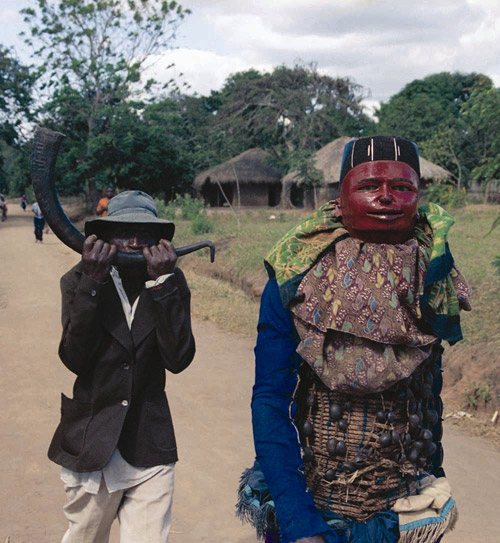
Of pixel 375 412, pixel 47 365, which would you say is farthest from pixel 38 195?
pixel 47 365

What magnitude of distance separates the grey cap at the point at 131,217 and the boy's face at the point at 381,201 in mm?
802

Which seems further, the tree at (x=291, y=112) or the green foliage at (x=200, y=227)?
the tree at (x=291, y=112)

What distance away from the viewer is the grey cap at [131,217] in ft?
7.69

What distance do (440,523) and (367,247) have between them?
0.79 metres

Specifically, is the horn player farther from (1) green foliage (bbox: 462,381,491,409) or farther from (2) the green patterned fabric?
(1) green foliage (bbox: 462,381,491,409)

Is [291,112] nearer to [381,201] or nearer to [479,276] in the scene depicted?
[479,276]

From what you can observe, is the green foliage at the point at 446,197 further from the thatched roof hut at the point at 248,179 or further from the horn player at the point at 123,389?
the horn player at the point at 123,389

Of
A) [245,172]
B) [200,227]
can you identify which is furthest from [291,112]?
[200,227]

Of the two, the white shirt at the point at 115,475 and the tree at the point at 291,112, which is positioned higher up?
the tree at the point at 291,112

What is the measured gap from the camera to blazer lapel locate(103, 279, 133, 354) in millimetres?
2359

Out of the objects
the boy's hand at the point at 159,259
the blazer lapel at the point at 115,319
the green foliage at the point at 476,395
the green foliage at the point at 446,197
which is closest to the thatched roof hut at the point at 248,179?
the green foliage at the point at 446,197

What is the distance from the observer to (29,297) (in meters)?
10.3

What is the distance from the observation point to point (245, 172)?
28.6m

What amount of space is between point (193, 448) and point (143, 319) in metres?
2.75
